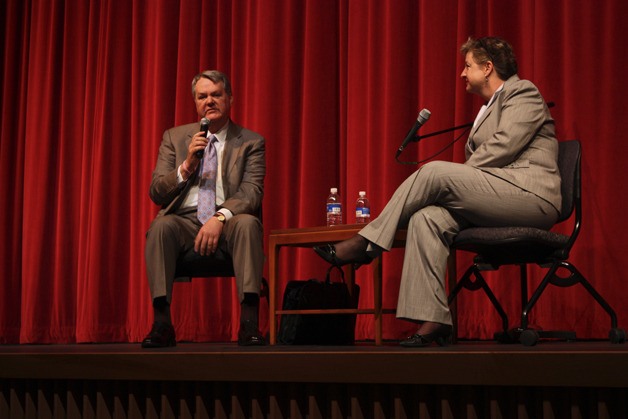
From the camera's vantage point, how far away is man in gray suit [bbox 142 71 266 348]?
9.34ft

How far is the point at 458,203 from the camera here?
2.54m

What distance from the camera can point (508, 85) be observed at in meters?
2.79

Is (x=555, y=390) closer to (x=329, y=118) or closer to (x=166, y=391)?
(x=166, y=391)

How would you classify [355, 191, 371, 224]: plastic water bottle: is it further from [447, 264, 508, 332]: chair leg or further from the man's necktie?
the man's necktie

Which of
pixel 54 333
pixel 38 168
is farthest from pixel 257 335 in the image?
pixel 38 168

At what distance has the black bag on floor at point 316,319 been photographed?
9.66ft

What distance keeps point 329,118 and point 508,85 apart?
4.26ft

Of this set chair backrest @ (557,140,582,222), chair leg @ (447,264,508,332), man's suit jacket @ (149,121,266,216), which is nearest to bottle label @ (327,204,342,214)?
man's suit jacket @ (149,121,266,216)

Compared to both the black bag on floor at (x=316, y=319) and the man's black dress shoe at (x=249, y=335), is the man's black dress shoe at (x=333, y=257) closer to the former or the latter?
the black bag on floor at (x=316, y=319)

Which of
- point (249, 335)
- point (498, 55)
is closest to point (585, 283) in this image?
point (498, 55)

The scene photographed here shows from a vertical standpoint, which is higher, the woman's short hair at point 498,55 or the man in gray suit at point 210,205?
the woman's short hair at point 498,55

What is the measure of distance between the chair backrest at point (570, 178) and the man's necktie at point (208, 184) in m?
1.35

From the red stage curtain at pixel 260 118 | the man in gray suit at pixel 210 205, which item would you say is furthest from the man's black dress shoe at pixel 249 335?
the red stage curtain at pixel 260 118

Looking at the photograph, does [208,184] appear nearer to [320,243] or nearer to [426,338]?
[320,243]
